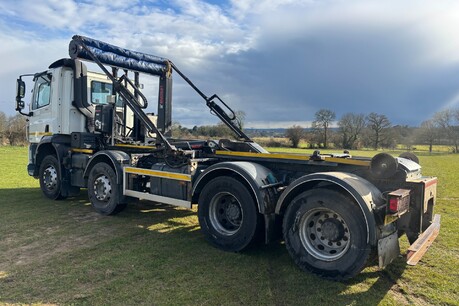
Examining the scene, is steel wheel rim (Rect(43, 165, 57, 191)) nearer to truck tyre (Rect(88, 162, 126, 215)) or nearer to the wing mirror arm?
the wing mirror arm

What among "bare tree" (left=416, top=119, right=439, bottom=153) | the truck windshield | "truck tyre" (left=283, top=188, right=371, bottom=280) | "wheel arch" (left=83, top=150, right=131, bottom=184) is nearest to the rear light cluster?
"truck tyre" (left=283, top=188, right=371, bottom=280)

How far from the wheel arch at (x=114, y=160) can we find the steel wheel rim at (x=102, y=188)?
1.19 ft

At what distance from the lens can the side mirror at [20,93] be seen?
394 inches

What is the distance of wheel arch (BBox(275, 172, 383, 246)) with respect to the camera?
427 centimetres

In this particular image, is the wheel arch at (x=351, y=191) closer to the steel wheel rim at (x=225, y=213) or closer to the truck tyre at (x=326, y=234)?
the truck tyre at (x=326, y=234)

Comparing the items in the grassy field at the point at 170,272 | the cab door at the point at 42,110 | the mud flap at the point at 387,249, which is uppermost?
the cab door at the point at 42,110

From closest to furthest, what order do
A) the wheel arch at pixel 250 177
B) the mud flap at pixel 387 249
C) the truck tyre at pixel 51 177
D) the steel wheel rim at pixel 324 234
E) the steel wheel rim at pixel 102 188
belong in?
the mud flap at pixel 387 249 < the steel wheel rim at pixel 324 234 < the wheel arch at pixel 250 177 < the steel wheel rim at pixel 102 188 < the truck tyre at pixel 51 177

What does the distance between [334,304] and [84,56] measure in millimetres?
7270

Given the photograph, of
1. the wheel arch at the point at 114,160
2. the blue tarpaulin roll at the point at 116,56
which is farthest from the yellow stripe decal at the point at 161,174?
the blue tarpaulin roll at the point at 116,56

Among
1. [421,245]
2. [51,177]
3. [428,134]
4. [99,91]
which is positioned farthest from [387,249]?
[428,134]

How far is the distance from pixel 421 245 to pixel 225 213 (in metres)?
2.79

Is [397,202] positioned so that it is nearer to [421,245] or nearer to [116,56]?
[421,245]

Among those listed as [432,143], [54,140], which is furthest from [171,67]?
[432,143]

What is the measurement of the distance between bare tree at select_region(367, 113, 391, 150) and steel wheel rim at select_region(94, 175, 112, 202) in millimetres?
61136
